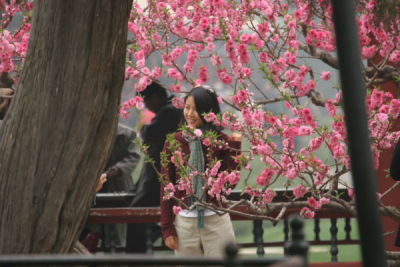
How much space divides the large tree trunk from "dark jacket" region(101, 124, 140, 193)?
474cm

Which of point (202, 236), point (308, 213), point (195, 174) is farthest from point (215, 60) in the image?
point (202, 236)

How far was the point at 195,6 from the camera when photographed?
8.63m

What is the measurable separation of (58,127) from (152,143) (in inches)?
179

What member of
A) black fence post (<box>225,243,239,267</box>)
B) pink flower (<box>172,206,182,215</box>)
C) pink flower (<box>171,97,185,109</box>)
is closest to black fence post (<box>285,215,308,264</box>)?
black fence post (<box>225,243,239,267</box>)

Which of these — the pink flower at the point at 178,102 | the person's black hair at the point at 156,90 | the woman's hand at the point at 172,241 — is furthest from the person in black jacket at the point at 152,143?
the woman's hand at the point at 172,241

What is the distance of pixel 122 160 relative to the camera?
9688 millimetres

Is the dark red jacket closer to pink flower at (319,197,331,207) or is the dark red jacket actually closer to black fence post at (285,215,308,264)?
pink flower at (319,197,331,207)

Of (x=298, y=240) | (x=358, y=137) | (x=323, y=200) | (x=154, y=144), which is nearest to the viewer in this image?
(x=298, y=240)

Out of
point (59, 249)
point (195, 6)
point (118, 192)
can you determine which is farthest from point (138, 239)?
point (59, 249)

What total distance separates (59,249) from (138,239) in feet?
15.1

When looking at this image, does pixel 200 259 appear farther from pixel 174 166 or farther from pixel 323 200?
pixel 174 166

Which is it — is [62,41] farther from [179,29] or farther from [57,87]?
[179,29]

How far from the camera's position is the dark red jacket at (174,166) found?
23.6 feet

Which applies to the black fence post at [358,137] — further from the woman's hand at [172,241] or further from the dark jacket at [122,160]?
the dark jacket at [122,160]
